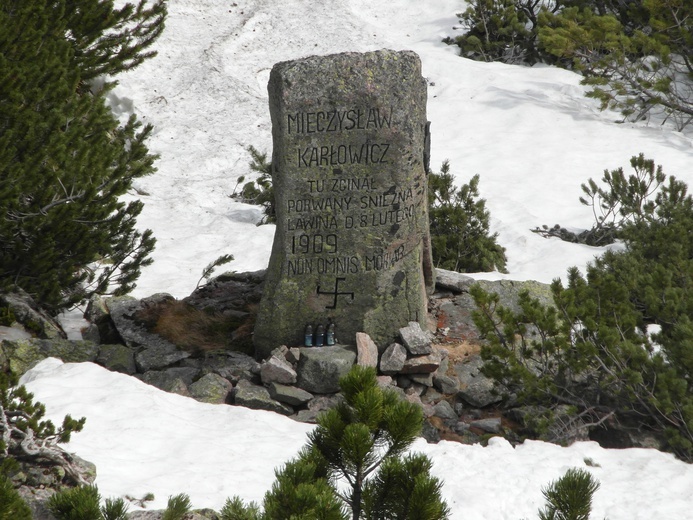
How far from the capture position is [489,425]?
6172 mm

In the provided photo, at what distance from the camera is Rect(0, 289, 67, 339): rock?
23.4 ft

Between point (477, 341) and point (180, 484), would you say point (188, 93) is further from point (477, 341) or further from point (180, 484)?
point (180, 484)

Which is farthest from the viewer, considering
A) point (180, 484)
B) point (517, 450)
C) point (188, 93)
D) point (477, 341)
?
point (188, 93)

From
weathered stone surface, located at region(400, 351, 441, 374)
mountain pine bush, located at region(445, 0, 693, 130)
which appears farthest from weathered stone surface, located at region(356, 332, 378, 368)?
mountain pine bush, located at region(445, 0, 693, 130)

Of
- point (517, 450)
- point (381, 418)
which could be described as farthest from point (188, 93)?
point (381, 418)

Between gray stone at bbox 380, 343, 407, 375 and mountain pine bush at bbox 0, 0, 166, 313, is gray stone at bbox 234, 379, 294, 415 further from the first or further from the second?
mountain pine bush at bbox 0, 0, 166, 313

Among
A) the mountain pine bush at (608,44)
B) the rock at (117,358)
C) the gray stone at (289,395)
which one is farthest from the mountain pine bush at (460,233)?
the mountain pine bush at (608,44)

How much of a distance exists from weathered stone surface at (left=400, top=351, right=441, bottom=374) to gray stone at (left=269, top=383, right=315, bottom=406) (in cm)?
93

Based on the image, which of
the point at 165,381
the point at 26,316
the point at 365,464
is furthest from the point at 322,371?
the point at 365,464

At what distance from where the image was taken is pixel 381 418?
310cm

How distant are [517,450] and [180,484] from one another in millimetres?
2421

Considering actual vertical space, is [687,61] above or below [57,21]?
below

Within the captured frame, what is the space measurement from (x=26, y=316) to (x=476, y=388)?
4.24m

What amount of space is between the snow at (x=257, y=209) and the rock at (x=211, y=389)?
19cm
